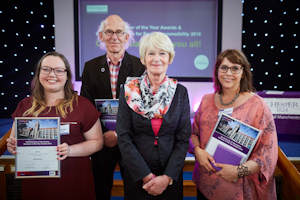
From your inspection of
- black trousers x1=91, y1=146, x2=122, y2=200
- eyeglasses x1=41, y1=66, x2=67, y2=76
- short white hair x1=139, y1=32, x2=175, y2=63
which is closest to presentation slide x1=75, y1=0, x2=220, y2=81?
black trousers x1=91, y1=146, x2=122, y2=200

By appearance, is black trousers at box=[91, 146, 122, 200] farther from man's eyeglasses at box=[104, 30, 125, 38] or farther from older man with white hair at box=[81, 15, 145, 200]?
man's eyeglasses at box=[104, 30, 125, 38]

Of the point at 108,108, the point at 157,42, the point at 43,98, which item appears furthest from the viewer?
the point at 108,108

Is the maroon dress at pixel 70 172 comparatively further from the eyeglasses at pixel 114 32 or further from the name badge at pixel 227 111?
the name badge at pixel 227 111

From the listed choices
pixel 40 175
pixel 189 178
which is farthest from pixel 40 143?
pixel 189 178

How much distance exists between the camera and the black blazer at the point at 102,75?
6.19 ft

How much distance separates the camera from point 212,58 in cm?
472

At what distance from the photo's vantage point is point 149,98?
4.45 ft

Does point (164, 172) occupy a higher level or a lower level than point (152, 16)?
lower

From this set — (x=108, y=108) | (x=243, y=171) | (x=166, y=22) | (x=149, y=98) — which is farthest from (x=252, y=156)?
(x=166, y=22)

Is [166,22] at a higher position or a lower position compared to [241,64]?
higher

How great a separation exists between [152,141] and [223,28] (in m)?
4.06

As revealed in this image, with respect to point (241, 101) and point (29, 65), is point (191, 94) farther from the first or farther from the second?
point (29, 65)

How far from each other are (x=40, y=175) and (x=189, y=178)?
2.10m

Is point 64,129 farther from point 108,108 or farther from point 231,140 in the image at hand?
point 231,140
